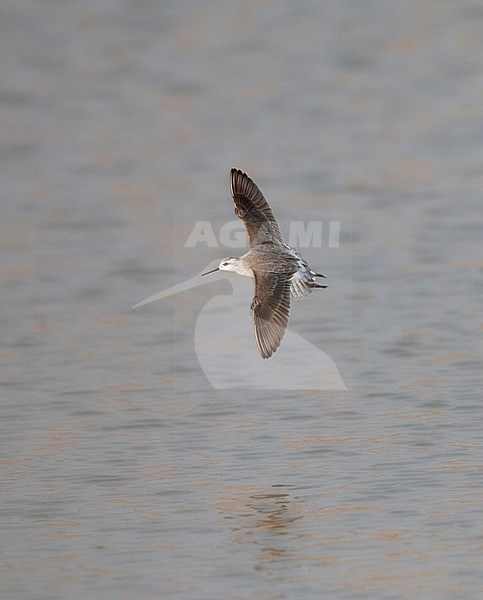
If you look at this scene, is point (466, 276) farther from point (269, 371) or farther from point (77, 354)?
point (77, 354)

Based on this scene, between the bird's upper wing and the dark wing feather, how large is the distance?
0.39 metres

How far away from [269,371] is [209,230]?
295 centimetres

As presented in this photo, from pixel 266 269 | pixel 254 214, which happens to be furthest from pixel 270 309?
pixel 254 214

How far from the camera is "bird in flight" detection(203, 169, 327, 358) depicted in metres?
8.52

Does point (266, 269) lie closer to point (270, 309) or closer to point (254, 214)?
point (270, 309)

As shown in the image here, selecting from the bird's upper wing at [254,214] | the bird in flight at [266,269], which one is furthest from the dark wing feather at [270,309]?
the bird's upper wing at [254,214]

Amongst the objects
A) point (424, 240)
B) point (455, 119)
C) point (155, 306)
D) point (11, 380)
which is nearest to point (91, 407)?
point (11, 380)

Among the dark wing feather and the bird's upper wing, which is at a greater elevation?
the bird's upper wing

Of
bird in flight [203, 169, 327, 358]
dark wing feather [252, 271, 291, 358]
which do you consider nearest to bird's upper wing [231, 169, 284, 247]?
bird in flight [203, 169, 327, 358]

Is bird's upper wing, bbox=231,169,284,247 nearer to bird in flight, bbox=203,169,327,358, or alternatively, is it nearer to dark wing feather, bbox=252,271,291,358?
bird in flight, bbox=203,169,327,358

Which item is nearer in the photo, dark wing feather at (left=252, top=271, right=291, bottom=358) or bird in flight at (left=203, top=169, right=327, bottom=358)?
dark wing feather at (left=252, top=271, right=291, bottom=358)

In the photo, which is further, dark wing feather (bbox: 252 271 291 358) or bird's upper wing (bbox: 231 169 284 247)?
bird's upper wing (bbox: 231 169 284 247)

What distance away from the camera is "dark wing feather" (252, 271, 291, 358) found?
27.6 feet

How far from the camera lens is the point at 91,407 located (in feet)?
32.2
